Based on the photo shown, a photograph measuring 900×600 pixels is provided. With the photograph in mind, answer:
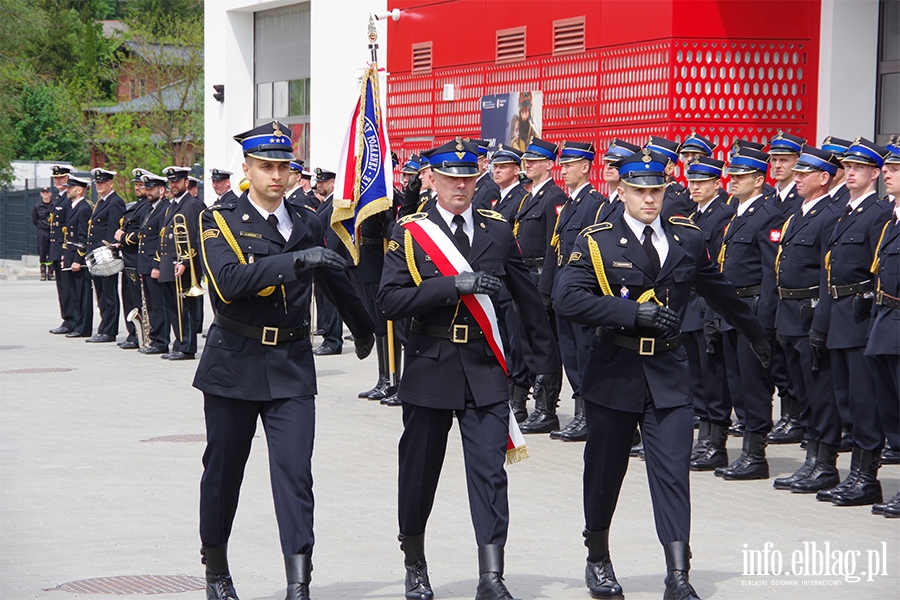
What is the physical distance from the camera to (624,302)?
20.9 ft

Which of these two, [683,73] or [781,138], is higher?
[683,73]

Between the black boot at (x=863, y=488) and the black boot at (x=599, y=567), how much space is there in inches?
112

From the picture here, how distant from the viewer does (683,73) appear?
52.5ft

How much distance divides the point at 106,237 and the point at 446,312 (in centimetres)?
1390

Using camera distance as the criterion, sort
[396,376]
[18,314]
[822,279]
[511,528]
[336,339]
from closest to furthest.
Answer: [511,528] → [822,279] → [396,376] → [336,339] → [18,314]

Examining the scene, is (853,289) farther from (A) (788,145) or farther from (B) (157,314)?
(B) (157,314)

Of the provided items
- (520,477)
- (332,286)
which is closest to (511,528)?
(520,477)

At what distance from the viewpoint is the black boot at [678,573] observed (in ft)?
20.6

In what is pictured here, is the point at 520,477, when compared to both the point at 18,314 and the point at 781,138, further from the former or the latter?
the point at 18,314

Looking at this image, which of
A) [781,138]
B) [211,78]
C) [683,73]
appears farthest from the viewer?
[211,78]

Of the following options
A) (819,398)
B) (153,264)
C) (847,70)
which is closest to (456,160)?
(819,398)

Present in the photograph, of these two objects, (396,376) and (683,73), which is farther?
(683,73)

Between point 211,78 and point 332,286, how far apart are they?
2640cm

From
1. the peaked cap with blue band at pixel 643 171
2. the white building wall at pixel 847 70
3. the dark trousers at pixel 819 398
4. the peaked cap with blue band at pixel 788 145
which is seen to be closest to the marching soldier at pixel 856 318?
the dark trousers at pixel 819 398
